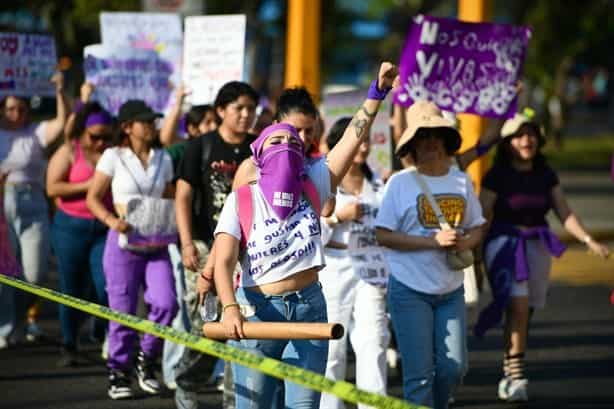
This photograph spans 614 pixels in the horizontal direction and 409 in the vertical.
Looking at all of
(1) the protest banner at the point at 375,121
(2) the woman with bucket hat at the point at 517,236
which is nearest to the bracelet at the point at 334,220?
(1) the protest banner at the point at 375,121

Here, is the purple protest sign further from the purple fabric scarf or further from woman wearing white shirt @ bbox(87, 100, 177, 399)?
woman wearing white shirt @ bbox(87, 100, 177, 399)

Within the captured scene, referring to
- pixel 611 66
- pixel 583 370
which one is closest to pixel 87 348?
pixel 583 370

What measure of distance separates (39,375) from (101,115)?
178 cm

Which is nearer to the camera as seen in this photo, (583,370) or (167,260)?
(167,260)

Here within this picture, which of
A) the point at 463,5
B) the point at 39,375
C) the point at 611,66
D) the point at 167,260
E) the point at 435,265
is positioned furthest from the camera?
the point at 611,66

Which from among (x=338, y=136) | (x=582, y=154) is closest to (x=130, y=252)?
(x=338, y=136)

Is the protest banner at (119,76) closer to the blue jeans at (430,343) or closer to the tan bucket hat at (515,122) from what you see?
the tan bucket hat at (515,122)

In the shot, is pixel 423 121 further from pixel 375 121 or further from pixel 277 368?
pixel 277 368

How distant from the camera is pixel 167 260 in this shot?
921 centimetres

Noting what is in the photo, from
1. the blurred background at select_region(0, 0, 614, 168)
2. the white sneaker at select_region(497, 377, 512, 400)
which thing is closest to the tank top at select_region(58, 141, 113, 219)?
the white sneaker at select_region(497, 377, 512, 400)

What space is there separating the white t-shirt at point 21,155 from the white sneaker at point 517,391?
3978mm

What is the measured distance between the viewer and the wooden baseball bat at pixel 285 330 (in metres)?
5.32

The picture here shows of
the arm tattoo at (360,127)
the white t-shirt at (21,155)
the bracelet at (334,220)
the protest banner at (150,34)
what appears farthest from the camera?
the protest banner at (150,34)

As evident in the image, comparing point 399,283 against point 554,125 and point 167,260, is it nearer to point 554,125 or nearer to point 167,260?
point 167,260
